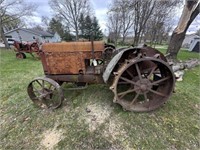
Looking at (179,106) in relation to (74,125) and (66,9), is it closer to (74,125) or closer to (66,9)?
(74,125)

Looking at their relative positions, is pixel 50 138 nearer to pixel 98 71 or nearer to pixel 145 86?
pixel 98 71

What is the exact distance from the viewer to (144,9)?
10.9 meters

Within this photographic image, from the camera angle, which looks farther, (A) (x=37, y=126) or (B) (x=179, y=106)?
(B) (x=179, y=106)

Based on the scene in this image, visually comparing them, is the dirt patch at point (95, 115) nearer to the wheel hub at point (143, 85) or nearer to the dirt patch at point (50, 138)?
the dirt patch at point (50, 138)

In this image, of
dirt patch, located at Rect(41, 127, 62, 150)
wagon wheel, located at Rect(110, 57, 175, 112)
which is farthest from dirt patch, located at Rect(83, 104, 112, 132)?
dirt patch, located at Rect(41, 127, 62, 150)

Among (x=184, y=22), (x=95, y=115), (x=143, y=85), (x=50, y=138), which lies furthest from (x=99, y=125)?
(x=184, y=22)

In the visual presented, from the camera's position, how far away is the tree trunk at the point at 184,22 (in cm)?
579

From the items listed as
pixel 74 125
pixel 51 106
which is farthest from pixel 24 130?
pixel 74 125

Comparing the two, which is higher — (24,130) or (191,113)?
(191,113)

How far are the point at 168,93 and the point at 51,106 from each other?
2.38 meters

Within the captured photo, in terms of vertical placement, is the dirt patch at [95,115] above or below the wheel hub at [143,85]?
below

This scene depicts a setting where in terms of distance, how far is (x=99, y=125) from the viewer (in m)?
2.61

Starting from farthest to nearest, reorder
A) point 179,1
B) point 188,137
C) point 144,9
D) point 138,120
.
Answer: point 144,9 → point 179,1 → point 138,120 → point 188,137

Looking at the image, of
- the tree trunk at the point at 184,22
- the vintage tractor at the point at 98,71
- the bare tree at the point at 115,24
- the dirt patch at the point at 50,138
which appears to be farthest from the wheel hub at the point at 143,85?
the bare tree at the point at 115,24
